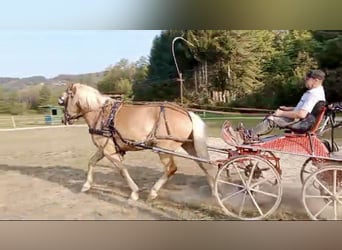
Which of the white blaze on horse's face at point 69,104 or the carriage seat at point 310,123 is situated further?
the white blaze on horse's face at point 69,104

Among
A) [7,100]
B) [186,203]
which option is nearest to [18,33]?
[7,100]

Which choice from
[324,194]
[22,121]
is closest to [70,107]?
[22,121]

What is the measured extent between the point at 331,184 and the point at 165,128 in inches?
38.1

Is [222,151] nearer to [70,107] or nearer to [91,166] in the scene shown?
[91,166]

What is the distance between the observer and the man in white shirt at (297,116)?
10.5ft

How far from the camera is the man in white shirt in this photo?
3.21m

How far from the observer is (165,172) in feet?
11.0

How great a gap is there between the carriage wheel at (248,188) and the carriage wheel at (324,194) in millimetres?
165

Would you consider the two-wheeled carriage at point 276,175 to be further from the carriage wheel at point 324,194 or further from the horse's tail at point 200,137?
the horse's tail at point 200,137

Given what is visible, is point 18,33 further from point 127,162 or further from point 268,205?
point 268,205

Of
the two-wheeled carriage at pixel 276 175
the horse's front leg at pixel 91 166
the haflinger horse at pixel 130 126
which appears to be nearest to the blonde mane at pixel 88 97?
the haflinger horse at pixel 130 126

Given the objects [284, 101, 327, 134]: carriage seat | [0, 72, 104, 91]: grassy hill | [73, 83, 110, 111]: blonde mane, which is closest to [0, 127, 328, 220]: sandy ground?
[73, 83, 110, 111]: blonde mane

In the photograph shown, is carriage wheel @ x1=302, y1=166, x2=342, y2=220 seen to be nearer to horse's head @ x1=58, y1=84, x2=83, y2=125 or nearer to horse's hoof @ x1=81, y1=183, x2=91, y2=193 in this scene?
horse's hoof @ x1=81, y1=183, x2=91, y2=193

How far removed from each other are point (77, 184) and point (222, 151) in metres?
0.85
